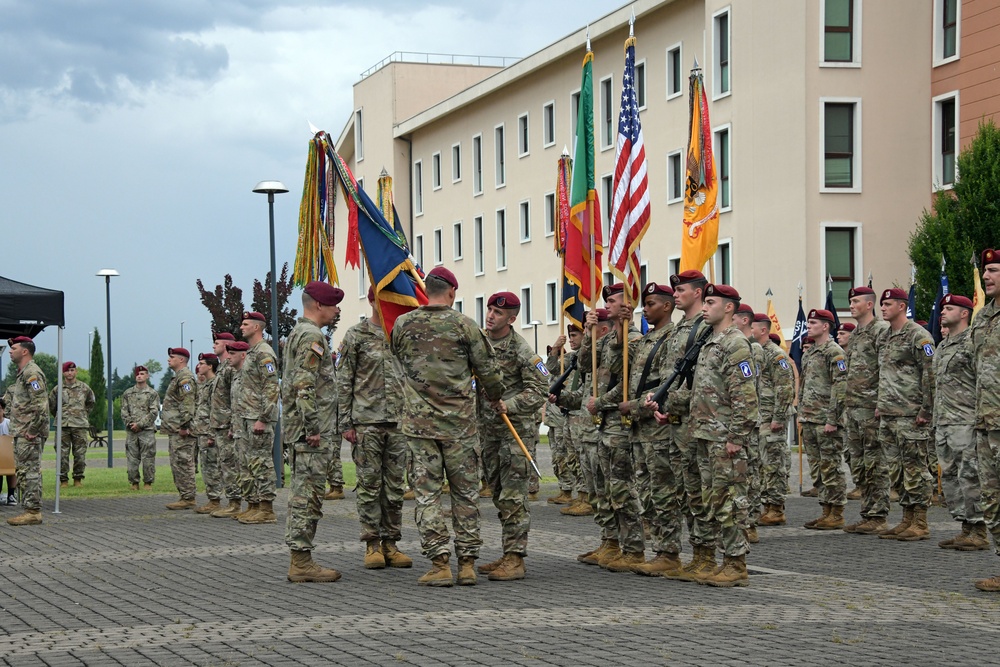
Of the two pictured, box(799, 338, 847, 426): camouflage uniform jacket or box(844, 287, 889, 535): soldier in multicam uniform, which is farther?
box(799, 338, 847, 426): camouflage uniform jacket

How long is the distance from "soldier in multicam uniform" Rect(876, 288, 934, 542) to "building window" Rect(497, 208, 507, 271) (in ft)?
148

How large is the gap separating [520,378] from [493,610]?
3.18 metres

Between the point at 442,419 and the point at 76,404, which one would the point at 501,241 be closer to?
the point at 76,404

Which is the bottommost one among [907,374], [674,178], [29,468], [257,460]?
[29,468]

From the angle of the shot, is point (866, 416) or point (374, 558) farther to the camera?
point (866, 416)

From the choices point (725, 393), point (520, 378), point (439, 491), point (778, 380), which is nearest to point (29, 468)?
point (520, 378)

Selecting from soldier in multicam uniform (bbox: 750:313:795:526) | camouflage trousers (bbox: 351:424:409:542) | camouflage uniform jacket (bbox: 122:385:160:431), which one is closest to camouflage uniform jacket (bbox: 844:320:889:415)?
soldier in multicam uniform (bbox: 750:313:795:526)

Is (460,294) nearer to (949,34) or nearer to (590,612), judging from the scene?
(949,34)

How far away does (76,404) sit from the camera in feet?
82.2

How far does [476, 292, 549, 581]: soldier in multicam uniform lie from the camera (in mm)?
10891

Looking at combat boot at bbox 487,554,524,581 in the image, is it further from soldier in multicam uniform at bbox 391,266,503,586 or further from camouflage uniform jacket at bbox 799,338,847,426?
camouflage uniform jacket at bbox 799,338,847,426

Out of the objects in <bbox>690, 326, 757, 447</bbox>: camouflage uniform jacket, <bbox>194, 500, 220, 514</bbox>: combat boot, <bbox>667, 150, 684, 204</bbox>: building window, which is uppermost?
<bbox>667, 150, 684, 204</bbox>: building window

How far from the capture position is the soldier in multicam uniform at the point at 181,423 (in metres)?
19.2

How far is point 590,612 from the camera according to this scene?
909 centimetres
